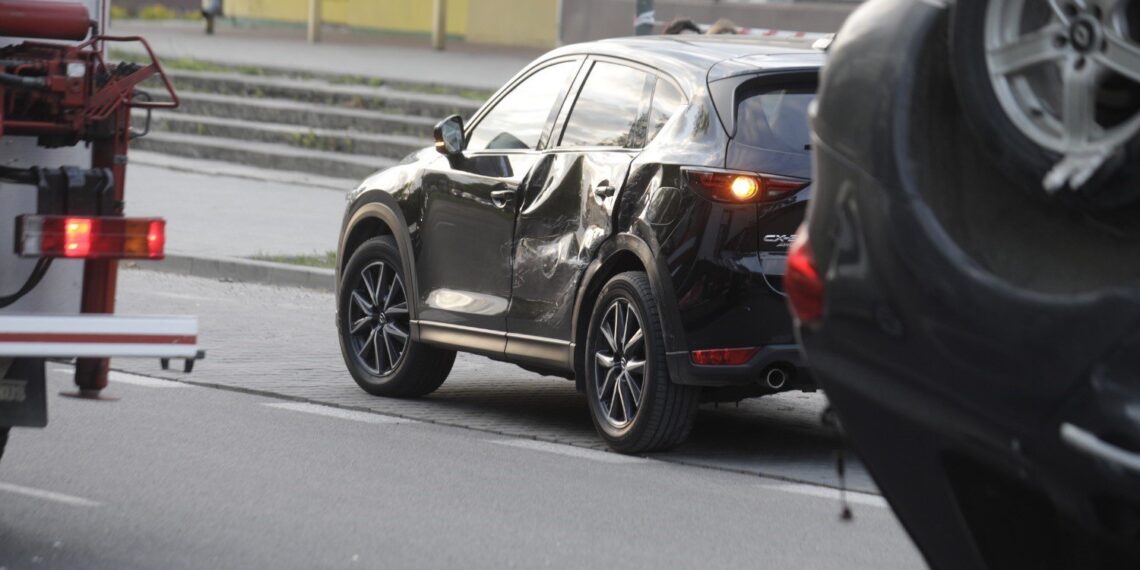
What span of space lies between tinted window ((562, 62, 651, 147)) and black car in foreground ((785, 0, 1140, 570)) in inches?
170

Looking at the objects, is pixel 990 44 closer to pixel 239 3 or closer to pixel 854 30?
pixel 854 30

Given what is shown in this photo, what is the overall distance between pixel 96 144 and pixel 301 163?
53.8 feet

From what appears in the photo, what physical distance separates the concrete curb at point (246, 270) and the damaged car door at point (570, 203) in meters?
5.70

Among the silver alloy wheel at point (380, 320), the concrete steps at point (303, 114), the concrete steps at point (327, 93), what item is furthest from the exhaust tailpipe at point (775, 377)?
the concrete steps at point (327, 93)

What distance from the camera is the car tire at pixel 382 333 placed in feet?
31.6

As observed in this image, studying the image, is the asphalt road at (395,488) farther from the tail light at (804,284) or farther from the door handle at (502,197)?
the tail light at (804,284)

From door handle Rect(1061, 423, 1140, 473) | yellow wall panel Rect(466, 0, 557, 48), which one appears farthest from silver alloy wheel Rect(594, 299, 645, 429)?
yellow wall panel Rect(466, 0, 557, 48)

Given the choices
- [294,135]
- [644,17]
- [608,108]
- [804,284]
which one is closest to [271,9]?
[294,135]

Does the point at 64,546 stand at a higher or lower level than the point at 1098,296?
lower

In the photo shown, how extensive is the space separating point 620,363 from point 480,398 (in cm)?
185

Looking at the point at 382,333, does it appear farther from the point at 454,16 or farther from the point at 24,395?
the point at 454,16

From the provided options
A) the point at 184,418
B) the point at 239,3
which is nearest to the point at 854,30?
the point at 184,418

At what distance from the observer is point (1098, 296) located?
3373 mm

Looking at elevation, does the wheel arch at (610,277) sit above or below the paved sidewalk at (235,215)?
above
